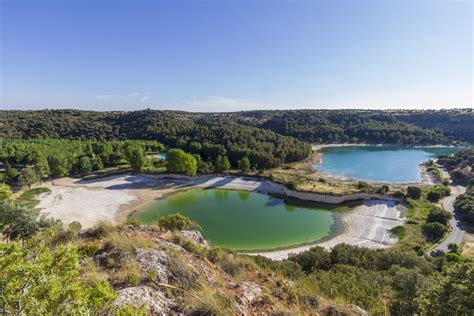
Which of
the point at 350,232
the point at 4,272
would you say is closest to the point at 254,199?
the point at 350,232

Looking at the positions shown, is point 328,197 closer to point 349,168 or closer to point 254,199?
point 254,199

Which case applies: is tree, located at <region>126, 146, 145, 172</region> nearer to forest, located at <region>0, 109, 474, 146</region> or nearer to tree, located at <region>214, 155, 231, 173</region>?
tree, located at <region>214, 155, 231, 173</region>

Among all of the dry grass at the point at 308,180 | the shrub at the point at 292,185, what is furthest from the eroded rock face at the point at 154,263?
the shrub at the point at 292,185

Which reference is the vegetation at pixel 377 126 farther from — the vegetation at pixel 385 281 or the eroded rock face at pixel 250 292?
the eroded rock face at pixel 250 292

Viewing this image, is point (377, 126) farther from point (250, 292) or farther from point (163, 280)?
point (163, 280)

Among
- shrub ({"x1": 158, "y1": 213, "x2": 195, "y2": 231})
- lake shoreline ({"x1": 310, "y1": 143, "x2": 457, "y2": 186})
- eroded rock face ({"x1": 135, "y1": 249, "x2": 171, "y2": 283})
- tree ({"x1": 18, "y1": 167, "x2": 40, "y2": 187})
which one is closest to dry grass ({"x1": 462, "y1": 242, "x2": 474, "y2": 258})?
lake shoreline ({"x1": 310, "y1": 143, "x2": 457, "y2": 186})

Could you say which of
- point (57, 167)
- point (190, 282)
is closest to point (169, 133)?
point (57, 167)
